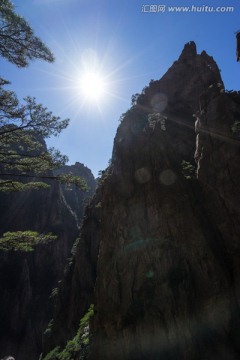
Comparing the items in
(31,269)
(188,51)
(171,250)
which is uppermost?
(188,51)

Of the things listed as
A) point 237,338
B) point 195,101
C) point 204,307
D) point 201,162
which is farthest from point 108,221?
point 195,101

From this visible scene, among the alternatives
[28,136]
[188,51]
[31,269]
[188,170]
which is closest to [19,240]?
[28,136]

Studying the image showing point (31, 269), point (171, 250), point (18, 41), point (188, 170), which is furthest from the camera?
point (31, 269)

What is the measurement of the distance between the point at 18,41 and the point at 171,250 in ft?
42.1

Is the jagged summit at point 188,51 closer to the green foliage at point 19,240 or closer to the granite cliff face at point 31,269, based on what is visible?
the granite cliff face at point 31,269

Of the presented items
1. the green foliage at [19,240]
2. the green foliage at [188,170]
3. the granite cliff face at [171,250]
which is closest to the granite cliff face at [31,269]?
the green foliage at [188,170]

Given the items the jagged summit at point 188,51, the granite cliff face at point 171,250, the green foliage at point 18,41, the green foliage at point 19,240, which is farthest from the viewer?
the jagged summit at point 188,51

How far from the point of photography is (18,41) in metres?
13.2

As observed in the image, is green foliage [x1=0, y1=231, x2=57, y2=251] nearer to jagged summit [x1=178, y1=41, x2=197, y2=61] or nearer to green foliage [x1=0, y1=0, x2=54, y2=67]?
green foliage [x1=0, y1=0, x2=54, y2=67]

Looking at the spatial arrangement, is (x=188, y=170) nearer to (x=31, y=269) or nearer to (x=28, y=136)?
(x=28, y=136)

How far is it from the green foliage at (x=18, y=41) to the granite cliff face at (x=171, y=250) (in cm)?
1034

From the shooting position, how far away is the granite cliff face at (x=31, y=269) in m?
58.4

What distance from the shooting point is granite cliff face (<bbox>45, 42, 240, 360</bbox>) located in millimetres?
15578

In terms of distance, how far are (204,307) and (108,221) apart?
8.82m
